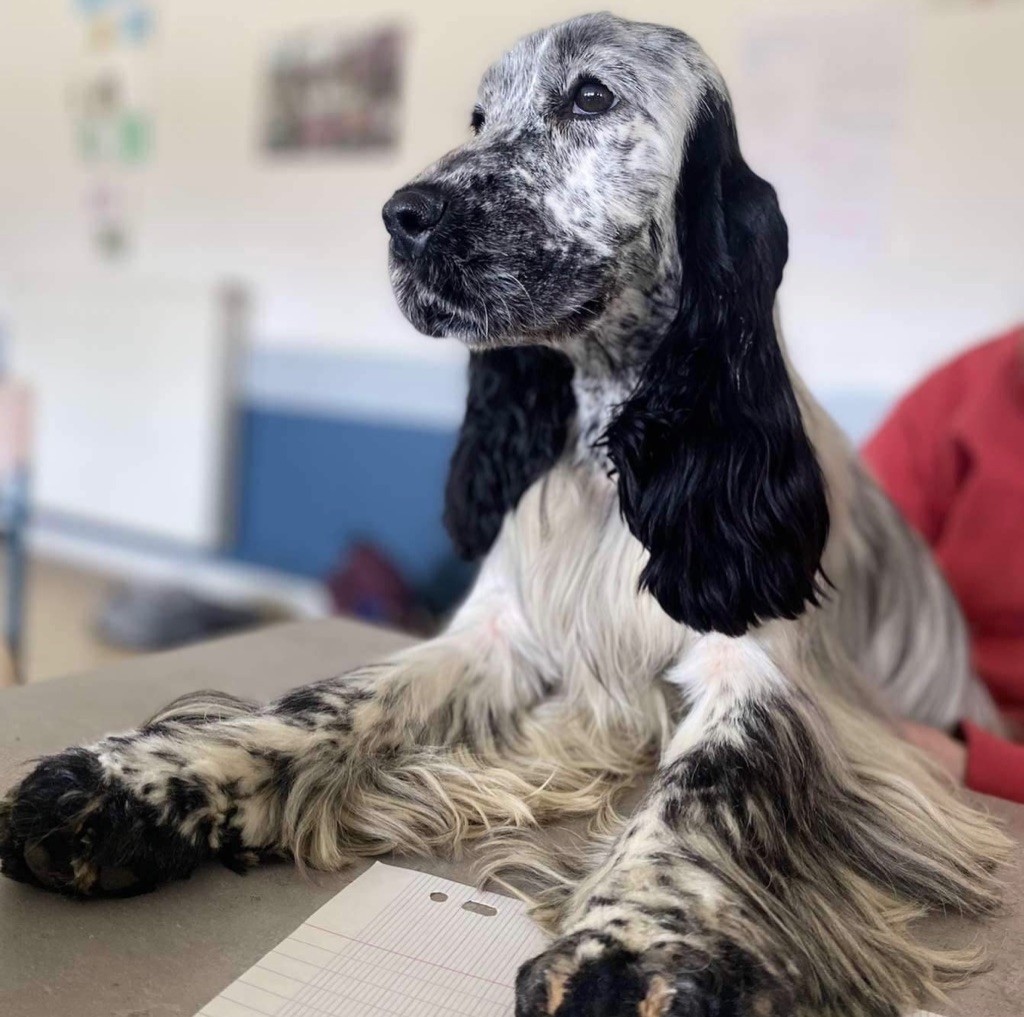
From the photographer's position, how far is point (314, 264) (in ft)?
12.3

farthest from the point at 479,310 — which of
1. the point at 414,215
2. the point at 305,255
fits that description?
the point at 305,255

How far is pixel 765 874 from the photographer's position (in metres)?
0.86

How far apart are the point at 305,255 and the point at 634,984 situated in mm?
3440

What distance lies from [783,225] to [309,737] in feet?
2.28

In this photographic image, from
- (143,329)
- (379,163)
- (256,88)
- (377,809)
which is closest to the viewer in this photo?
(377,809)

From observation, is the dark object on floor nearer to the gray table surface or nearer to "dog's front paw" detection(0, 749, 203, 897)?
the gray table surface

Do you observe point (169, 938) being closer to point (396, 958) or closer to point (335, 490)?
point (396, 958)

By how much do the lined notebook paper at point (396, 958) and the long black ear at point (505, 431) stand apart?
0.49 m

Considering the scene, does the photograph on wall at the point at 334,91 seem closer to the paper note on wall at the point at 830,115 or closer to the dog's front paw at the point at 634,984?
the paper note on wall at the point at 830,115

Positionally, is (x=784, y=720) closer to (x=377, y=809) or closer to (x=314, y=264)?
(x=377, y=809)

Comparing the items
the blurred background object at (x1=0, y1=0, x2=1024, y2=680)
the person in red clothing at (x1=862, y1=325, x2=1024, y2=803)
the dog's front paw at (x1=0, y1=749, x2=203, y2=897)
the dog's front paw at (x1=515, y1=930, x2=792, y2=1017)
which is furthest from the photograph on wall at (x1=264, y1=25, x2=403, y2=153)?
the dog's front paw at (x1=515, y1=930, x2=792, y2=1017)

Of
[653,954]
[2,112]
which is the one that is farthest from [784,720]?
[2,112]

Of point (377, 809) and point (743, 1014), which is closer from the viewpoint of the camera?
point (743, 1014)

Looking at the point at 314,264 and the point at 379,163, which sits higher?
the point at 379,163
